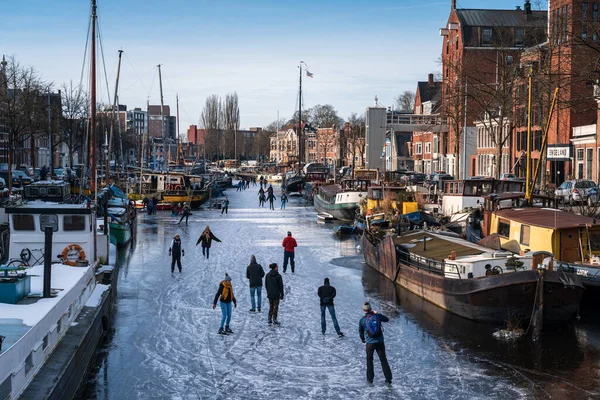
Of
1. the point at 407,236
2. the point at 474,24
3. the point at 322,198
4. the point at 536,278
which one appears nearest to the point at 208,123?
the point at 474,24

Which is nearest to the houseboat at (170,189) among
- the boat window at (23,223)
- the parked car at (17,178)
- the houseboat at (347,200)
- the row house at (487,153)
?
the parked car at (17,178)

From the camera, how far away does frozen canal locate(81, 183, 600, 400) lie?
667 inches

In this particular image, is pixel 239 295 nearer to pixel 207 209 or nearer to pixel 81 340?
pixel 81 340

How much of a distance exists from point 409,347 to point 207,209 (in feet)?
182

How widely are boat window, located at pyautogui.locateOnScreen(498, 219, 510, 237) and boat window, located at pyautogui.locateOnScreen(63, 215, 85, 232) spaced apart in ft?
50.4

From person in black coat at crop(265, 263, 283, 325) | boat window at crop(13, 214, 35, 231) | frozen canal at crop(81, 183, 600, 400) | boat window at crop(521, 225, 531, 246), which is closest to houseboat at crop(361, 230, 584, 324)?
frozen canal at crop(81, 183, 600, 400)

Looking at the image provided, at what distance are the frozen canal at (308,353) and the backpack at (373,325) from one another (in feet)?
4.14

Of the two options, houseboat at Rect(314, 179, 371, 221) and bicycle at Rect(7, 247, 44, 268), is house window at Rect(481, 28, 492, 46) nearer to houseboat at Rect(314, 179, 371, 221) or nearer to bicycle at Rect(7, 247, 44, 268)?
houseboat at Rect(314, 179, 371, 221)

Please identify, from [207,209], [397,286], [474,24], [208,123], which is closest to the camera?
[397,286]

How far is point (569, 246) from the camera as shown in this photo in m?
25.7

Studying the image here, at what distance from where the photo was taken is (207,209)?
75.1m

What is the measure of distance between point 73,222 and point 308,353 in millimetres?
9407

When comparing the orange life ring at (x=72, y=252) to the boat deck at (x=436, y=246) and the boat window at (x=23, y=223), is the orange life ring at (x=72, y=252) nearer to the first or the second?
the boat window at (x=23, y=223)

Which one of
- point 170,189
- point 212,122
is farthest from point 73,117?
point 212,122
